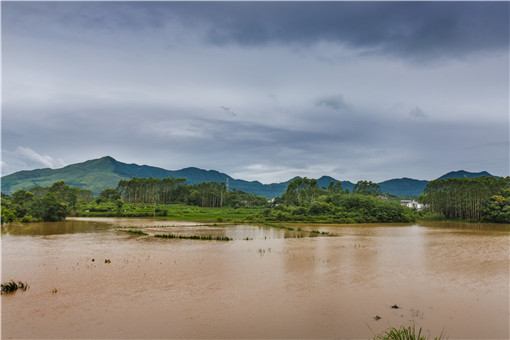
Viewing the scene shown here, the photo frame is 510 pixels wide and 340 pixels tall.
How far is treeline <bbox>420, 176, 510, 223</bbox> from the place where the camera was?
4675 cm

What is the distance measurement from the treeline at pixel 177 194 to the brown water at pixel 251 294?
64.0 meters

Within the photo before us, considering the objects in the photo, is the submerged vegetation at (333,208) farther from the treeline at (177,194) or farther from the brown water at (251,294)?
the brown water at (251,294)

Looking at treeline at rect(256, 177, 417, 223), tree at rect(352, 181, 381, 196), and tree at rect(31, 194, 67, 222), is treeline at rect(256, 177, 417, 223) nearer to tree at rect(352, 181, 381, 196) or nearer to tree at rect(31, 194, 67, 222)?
tree at rect(352, 181, 381, 196)

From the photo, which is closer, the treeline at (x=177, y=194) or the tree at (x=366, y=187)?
the tree at (x=366, y=187)

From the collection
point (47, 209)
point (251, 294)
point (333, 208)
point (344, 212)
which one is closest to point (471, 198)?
point (344, 212)

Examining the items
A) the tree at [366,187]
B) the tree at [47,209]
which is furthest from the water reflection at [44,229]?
the tree at [366,187]

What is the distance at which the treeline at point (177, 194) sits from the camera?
83188mm

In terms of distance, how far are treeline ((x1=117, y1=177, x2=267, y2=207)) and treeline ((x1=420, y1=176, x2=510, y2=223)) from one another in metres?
41.8

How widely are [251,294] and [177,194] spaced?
8126 cm

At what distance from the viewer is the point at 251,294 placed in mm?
10461

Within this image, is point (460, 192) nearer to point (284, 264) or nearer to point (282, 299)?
point (284, 264)

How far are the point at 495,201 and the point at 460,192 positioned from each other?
198 inches

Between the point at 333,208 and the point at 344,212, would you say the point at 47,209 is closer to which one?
the point at 333,208

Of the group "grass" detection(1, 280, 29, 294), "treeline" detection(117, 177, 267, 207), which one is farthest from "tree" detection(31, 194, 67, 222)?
"treeline" detection(117, 177, 267, 207)
